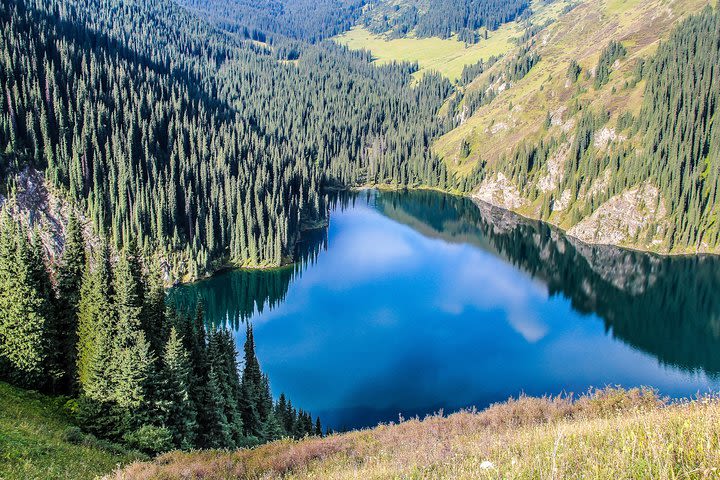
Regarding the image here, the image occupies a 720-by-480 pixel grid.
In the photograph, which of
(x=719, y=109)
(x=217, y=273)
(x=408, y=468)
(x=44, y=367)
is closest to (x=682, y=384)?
(x=408, y=468)

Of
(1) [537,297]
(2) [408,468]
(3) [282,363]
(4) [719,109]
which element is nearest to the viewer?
(2) [408,468]

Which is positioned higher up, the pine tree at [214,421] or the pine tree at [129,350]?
the pine tree at [129,350]

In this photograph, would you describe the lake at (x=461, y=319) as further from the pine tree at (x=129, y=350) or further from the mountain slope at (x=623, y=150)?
the mountain slope at (x=623, y=150)

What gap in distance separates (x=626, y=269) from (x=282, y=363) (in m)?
87.9

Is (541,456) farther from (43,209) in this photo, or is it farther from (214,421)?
(43,209)

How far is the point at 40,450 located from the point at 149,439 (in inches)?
406

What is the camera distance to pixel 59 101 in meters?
127

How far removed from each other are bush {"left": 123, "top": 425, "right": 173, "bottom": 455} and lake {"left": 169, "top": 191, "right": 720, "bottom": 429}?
18.3 metres

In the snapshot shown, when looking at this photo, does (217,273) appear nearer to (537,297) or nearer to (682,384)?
(537,297)

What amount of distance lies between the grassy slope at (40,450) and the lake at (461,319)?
18.9 m

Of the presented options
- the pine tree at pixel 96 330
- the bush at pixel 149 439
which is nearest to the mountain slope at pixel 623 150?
the bush at pixel 149 439

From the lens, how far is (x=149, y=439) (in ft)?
109

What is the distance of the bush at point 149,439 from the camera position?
33188 millimetres

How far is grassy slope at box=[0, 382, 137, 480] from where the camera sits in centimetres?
2128
